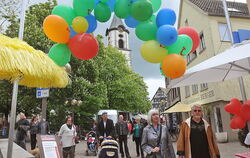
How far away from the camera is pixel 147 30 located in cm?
468

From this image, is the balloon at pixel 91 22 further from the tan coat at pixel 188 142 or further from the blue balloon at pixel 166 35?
the tan coat at pixel 188 142

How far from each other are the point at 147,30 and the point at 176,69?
100 centimetres

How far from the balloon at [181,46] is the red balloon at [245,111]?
7.29ft

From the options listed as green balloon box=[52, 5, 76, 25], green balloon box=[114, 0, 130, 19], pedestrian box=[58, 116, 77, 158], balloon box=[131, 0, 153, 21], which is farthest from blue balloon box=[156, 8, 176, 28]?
pedestrian box=[58, 116, 77, 158]

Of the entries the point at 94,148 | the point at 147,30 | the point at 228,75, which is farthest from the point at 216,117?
the point at 147,30

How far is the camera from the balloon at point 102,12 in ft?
15.4

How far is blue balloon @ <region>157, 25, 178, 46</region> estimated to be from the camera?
172 inches

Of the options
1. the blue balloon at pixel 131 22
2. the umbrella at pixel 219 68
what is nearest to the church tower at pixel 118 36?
the umbrella at pixel 219 68

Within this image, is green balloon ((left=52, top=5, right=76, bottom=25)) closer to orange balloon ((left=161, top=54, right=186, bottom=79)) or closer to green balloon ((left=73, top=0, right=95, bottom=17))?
green balloon ((left=73, top=0, right=95, bottom=17))

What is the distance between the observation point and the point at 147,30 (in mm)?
4676

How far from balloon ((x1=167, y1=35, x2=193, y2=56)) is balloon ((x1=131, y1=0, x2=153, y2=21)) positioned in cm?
83

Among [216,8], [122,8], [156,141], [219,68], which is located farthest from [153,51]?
[216,8]

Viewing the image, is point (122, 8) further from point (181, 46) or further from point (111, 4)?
point (181, 46)

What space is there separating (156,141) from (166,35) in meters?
2.02
